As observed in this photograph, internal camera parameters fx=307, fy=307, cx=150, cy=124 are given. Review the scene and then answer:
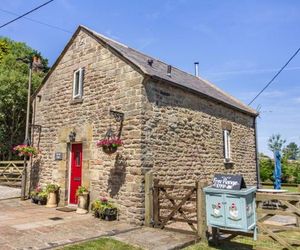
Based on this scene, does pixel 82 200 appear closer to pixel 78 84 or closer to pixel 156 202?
pixel 156 202

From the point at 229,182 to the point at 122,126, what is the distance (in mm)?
4082

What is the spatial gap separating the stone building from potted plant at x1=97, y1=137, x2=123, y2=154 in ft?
0.47

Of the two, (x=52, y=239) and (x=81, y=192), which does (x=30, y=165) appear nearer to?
(x=81, y=192)

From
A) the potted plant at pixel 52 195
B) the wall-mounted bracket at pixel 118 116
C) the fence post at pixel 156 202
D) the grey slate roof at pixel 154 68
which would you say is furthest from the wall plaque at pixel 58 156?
the fence post at pixel 156 202

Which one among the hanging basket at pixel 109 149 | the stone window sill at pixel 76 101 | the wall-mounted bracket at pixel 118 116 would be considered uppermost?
the stone window sill at pixel 76 101

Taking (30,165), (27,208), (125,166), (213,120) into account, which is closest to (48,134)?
(30,165)

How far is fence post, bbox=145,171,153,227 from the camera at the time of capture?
8461 millimetres

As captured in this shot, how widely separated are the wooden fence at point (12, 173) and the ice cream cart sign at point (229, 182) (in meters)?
14.5

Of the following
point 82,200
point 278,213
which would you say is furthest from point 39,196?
point 278,213

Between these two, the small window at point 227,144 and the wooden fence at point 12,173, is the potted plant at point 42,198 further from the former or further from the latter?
the small window at point 227,144

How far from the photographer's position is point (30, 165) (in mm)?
13070

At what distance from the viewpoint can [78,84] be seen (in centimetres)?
1166

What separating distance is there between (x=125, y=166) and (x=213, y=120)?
15.9 feet

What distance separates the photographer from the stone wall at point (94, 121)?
8.92 metres
